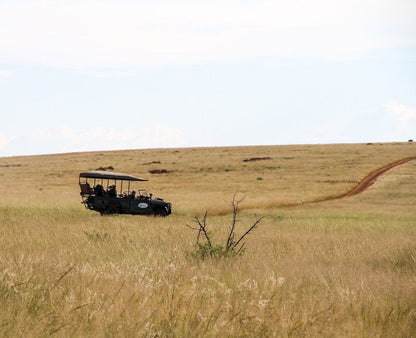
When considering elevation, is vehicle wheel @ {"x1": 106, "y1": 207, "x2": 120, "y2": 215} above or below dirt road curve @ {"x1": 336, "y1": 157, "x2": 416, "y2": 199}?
below

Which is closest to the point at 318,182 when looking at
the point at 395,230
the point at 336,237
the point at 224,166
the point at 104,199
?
the point at 224,166

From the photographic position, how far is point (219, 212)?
2880 centimetres

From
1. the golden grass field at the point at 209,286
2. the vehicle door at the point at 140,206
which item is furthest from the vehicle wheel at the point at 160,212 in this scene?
the golden grass field at the point at 209,286

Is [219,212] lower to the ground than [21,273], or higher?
lower

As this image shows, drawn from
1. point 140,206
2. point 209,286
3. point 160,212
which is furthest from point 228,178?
point 209,286

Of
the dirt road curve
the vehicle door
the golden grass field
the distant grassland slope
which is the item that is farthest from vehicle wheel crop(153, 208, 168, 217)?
the dirt road curve

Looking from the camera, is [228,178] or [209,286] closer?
[209,286]

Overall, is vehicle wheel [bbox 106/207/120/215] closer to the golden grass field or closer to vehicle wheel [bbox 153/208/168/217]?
vehicle wheel [bbox 153/208/168/217]

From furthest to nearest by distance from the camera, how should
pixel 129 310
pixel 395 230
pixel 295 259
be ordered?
pixel 395 230 < pixel 295 259 < pixel 129 310

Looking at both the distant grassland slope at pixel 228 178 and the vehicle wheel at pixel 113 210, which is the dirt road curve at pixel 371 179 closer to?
the distant grassland slope at pixel 228 178

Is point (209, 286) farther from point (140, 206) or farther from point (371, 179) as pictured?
point (371, 179)

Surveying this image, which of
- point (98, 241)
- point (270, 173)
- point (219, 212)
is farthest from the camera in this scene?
point (270, 173)

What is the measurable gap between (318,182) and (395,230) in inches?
1182

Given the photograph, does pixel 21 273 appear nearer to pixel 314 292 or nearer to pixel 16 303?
pixel 16 303
